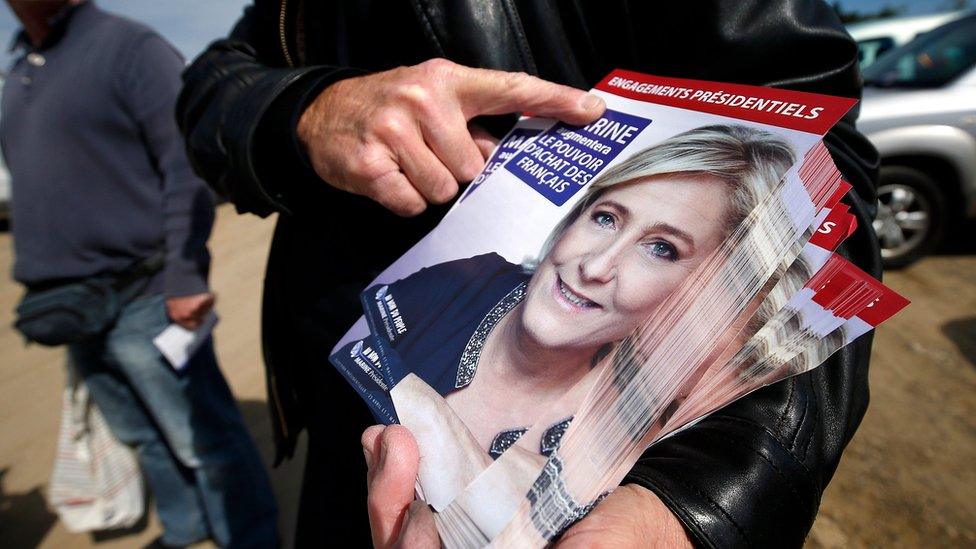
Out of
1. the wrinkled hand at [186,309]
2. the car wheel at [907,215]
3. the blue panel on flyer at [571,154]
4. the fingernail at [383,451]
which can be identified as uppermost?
the blue panel on flyer at [571,154]

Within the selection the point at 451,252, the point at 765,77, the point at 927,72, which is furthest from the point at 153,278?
the point at 927,72

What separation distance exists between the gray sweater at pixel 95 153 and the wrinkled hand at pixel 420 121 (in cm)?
115

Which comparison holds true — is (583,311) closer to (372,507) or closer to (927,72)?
(372,507)

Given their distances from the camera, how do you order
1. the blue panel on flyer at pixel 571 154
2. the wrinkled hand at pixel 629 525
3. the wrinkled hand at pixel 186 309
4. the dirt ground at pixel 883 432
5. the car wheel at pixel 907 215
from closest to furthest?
the wrinkled hand at pixel 629 525, the blue panel on flyer at pixel 571 154, the wrinkled hand at pixel 186 309, the dirt ground at pixel 883 432, the car wheel at pixel 907 215

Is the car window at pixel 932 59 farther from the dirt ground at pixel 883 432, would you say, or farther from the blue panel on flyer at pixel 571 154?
the blue panel on flyer at pixel 571 154

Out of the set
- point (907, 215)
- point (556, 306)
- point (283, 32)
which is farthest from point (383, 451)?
point (907, 215)

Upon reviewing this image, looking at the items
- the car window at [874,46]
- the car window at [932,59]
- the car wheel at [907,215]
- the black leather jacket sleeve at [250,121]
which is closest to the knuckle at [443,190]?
the black leather jacket sleeve at [250,121]

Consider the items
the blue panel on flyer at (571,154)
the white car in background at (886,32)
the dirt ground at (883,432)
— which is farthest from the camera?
the white car in background at (886,32)

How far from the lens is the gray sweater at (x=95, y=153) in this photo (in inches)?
57.2

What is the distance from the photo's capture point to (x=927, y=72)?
3066 mm

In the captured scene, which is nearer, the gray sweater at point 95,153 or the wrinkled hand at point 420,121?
the wrinkled hand at point 420,121

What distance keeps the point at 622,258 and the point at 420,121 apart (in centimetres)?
29

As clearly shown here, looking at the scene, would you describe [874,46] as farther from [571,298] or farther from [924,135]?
[571,298]

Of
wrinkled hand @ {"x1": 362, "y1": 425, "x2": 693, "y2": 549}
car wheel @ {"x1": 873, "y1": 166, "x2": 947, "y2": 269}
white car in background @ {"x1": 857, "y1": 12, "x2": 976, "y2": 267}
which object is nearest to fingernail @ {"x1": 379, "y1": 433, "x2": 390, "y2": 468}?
wrinkled hand @ {"x1": 362, "y1": 425, "x2": 693, "y2": 549}
